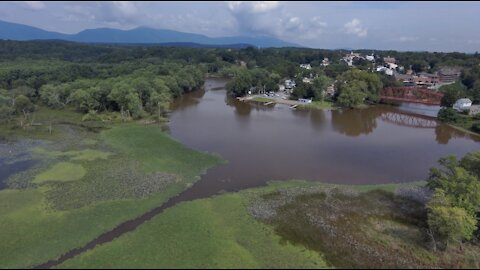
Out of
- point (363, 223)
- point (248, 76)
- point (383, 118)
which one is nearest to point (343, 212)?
point (363, 223)

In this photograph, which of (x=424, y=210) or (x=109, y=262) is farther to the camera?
(x=424, y=210)

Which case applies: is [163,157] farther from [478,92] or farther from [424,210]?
[478,92]

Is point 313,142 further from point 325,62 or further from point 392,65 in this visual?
point 325,62

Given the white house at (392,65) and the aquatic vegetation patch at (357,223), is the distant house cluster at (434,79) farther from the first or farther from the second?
the aquatic vegetation patch at (357,223)

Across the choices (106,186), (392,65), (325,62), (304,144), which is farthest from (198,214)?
(325,62)

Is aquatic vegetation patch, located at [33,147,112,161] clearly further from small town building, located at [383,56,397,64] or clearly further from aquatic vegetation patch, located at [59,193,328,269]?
small town building, located at [383,56,397,64]

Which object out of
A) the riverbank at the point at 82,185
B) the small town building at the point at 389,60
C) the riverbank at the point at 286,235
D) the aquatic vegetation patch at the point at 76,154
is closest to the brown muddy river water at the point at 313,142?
the riverbank at the point at 82,185

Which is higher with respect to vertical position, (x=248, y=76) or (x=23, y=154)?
(x=248, y=76)
